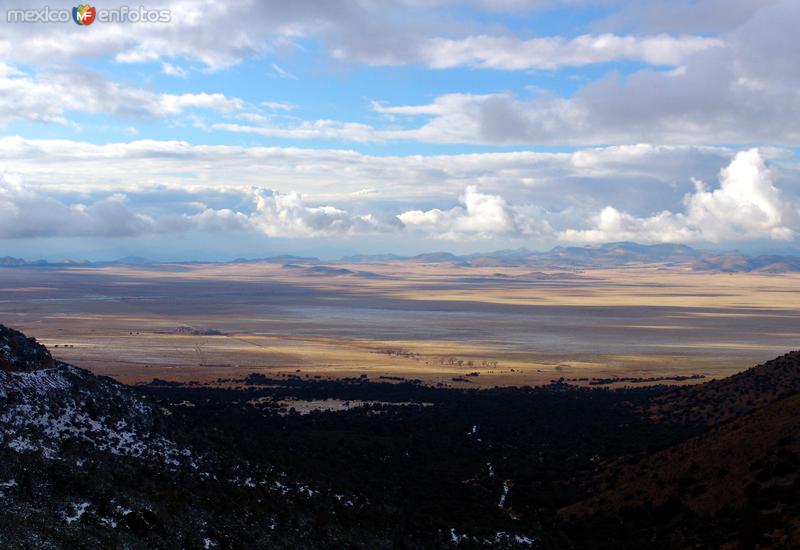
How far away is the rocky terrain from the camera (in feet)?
74.7

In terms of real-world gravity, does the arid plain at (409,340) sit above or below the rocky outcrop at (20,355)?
below

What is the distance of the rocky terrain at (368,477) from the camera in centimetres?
2278

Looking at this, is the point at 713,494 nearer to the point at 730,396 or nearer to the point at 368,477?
the point at 368,477

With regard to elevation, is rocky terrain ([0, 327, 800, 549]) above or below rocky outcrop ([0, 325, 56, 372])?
below

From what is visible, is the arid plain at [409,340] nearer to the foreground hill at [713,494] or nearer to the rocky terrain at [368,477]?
the rocky terrain at [368,477]

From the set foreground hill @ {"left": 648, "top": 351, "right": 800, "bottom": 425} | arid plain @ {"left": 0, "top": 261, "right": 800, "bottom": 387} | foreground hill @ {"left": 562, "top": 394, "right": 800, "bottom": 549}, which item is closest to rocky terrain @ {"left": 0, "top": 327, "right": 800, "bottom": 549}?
foreground hill @ {"left": 562, "top": 394, "right": 800, "bottom": 549}

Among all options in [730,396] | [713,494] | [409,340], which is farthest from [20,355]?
[409,340]

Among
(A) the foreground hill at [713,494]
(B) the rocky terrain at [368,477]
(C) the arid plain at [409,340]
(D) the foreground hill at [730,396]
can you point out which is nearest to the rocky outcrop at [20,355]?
(B) the rocky terrain at [368,477]

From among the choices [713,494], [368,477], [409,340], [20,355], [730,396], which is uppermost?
[20,355]

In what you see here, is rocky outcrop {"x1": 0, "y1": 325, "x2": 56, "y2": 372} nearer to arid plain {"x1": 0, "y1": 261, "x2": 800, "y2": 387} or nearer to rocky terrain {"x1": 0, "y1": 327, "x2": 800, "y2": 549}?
rocky terrain {"x1": 0, "y1": 327, "x2": 800, "y2": 549}

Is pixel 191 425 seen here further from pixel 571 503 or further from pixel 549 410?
pixel 549 410

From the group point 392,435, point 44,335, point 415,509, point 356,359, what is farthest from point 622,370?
point 44,335

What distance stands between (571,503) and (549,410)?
24509mm

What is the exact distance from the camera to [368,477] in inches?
1473
